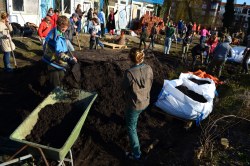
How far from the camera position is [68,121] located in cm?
420

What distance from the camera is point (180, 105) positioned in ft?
18.5

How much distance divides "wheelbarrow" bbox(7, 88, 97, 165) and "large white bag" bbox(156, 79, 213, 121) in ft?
6.70

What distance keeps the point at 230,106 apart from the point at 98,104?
151 inches

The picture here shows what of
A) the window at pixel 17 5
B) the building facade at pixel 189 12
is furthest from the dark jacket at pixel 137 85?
the building facade at pixel 189 12

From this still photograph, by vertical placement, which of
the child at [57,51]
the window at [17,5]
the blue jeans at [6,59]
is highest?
the window at [17,5]

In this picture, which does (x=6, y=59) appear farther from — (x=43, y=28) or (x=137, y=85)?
(x=137, y=85)

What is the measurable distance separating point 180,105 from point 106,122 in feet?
5.66

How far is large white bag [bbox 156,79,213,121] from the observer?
5535 millimetres

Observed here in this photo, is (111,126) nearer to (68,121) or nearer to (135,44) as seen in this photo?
(68,121)

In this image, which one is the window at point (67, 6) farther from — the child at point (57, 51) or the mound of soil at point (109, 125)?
the child at point (57, 51)

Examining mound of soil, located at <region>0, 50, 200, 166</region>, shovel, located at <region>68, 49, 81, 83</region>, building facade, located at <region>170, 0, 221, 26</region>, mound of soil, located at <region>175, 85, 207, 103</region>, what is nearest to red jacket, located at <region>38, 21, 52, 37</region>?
mound of soil, located at <region>0, 50, 200, 166</region>

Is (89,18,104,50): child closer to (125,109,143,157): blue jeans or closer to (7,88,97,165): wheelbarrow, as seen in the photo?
(7,88,97,165): wheelbarrow

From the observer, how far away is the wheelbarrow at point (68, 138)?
315cm

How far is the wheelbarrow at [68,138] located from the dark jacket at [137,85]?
650 millimetres
